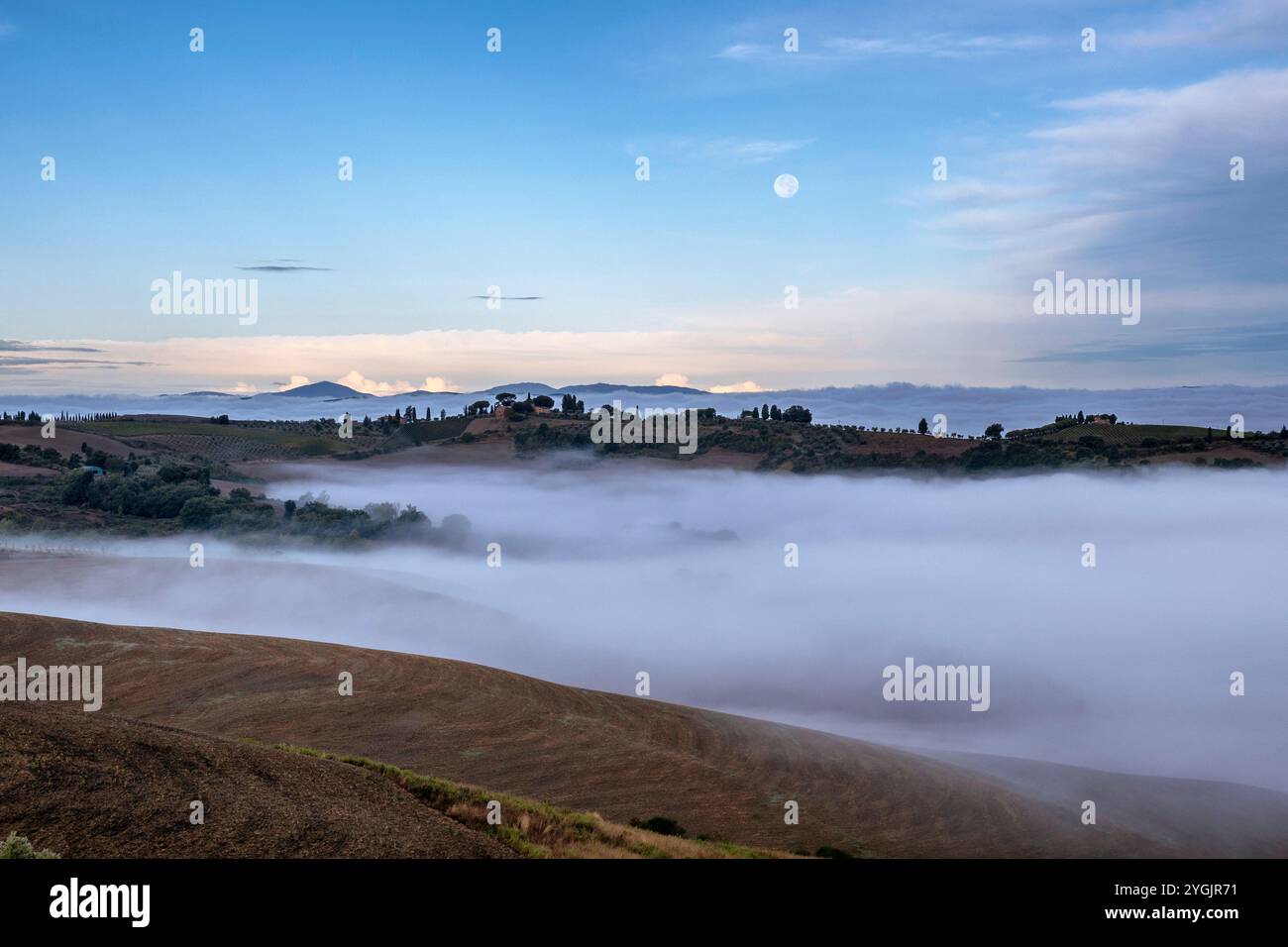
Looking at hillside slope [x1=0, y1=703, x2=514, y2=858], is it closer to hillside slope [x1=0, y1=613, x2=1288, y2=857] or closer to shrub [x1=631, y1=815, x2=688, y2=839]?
shrub [x1=631, y1=815, x2=688, y2=839]

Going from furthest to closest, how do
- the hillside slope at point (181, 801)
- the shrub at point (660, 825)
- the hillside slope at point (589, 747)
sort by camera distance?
the hillside slope at point (589, 747), the shrub at point (660, 825), the hillside slope at point (181, 801)

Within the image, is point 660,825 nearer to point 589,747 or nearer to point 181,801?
point 589,747

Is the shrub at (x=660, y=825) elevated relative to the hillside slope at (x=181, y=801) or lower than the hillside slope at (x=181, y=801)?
lower

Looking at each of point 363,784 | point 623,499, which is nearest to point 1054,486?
point 623,499

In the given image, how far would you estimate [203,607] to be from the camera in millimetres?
87750

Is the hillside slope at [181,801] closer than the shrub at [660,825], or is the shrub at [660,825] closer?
the hillside slope at [181,801]

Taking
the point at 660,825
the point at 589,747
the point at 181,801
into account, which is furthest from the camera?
the point at 589,747

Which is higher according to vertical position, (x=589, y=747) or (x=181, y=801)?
(x=181, y=801)

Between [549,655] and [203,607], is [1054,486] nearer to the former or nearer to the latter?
[549,655]

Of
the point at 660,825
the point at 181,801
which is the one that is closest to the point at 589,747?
the point at 660,825

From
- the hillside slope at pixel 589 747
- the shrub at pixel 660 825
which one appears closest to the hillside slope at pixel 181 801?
the shrub at pixel 660 825

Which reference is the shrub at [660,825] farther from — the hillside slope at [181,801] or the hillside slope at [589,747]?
the hillside slope at [181,801]

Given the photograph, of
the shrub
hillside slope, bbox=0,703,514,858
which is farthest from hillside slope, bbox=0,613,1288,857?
hillside slope, bbox=0,703,514,858
